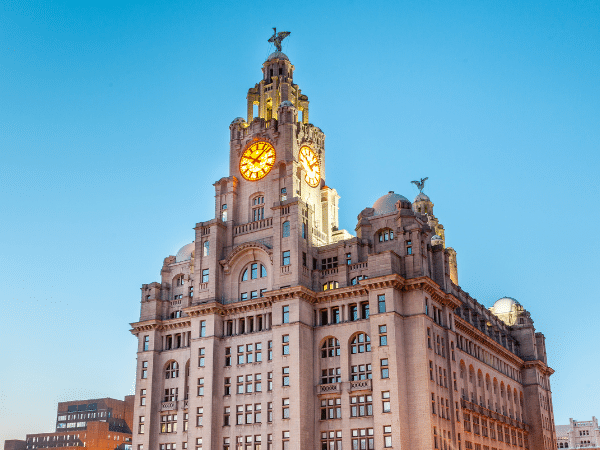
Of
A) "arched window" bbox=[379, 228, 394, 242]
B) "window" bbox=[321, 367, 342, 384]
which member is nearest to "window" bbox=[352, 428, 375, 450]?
"window" bbox=[321, 367, 342, 384]

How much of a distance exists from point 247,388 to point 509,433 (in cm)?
4698

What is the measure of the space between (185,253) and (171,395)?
2260cm

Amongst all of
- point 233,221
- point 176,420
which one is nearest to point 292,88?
point 233,221

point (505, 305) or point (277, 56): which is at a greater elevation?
point (277, 56)

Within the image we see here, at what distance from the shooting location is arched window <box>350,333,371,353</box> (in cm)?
9100

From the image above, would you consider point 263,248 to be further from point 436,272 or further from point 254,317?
point 436,272

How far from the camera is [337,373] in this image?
92.5 m

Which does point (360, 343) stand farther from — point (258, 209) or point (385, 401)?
point (258, 209)

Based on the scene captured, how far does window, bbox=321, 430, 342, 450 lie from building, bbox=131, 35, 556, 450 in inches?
7.1

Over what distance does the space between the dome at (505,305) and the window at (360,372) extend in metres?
60.8

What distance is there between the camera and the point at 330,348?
9400cm

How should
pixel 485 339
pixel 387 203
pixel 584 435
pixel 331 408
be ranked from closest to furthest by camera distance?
pixel 331 408 < pixel 387 203 < pixel 485 339 < pixel 584 435

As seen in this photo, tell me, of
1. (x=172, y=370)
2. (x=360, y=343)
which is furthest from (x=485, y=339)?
(x=172, y=370)

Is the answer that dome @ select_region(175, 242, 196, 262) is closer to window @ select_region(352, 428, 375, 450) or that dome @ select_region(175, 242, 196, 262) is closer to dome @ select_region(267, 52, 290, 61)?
dome @ select_region(267, 52, 290, 61)
